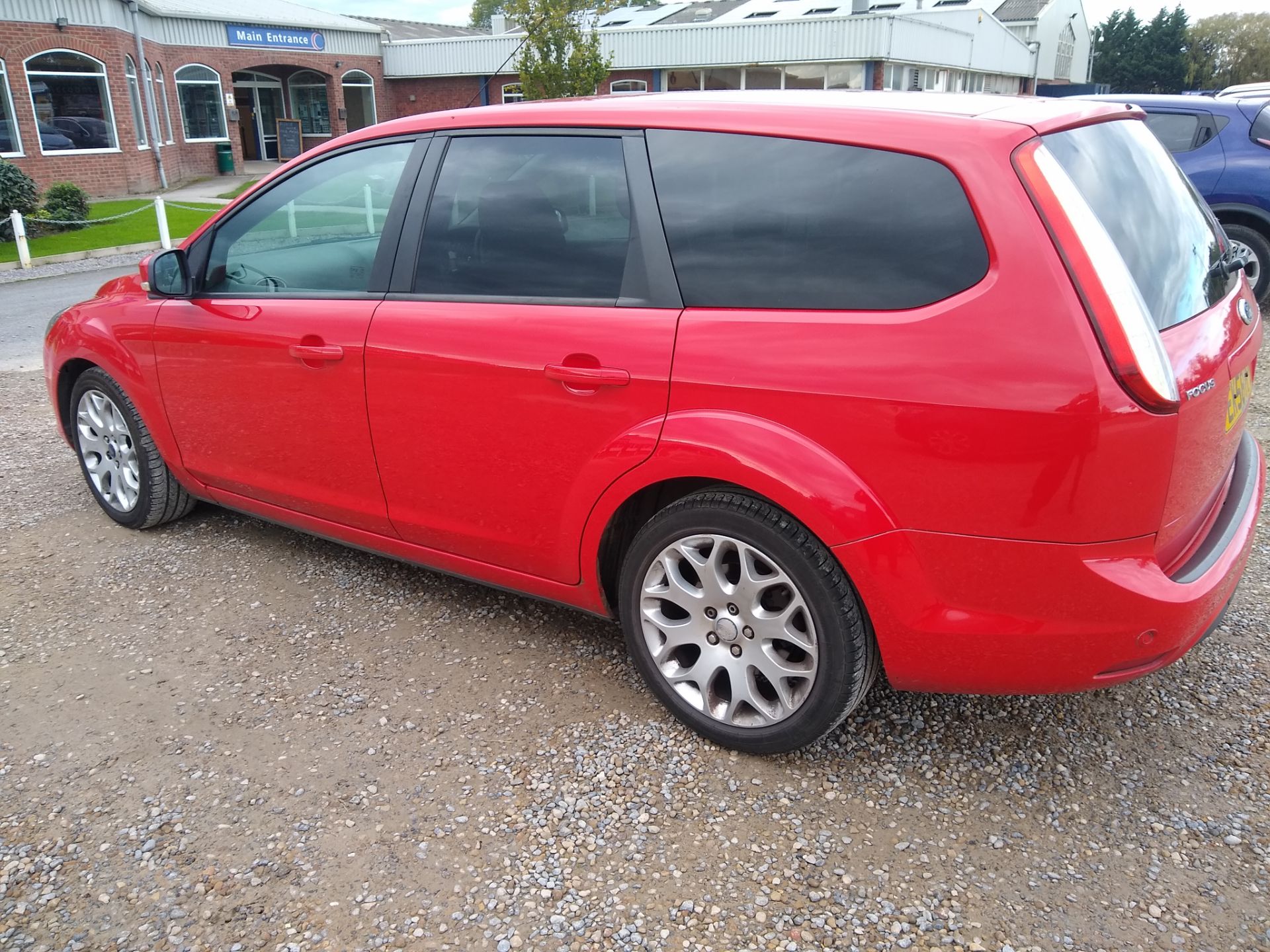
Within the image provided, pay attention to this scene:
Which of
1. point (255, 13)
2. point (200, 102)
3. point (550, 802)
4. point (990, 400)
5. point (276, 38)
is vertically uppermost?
point (255, 13)

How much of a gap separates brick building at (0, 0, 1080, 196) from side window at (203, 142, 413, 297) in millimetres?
14985

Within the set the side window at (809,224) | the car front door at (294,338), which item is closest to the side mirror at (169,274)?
the car front door at (294,338)

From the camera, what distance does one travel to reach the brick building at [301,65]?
21.5 m

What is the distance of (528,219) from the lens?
3.01m

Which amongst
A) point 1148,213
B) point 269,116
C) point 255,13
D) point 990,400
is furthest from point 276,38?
point 990,400

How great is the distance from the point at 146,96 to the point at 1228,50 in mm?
65885

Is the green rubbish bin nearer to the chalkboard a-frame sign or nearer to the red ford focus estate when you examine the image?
the chalkboard a-frame sign

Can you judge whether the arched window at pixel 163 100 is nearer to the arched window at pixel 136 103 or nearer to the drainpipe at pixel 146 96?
the drainpipe at pixel 146 96

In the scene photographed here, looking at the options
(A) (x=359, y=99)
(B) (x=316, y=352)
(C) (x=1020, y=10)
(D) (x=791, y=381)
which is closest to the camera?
(D) (x=791, y=381)

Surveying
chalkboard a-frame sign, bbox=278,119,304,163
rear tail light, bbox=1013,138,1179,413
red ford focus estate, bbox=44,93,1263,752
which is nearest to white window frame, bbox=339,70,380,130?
chalkboard a-frame sign, bbox=278,119,304,163

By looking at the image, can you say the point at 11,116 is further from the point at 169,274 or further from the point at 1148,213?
the point at 1148,213

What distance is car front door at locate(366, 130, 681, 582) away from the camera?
2.74 metres

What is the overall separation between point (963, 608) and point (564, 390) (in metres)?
1.22

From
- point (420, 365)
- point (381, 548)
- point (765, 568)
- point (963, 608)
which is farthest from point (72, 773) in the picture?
point (963, 608)
